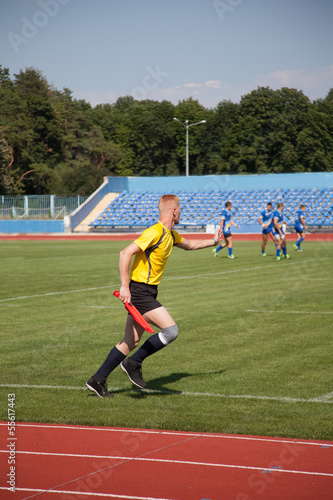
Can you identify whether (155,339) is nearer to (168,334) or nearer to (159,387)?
(168,334)

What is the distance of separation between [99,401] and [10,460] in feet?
6.46

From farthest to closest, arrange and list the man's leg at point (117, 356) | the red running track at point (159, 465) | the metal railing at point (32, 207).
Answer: the metal railing at point (32, 207) → the man's leg at point (117, 356) → the red running track at point (159, 465)

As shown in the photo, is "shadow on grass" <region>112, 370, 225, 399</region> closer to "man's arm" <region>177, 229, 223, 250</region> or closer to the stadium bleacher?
"man's arm" <region>177, 229, 223, 250</region>

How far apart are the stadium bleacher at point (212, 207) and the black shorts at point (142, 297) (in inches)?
1836

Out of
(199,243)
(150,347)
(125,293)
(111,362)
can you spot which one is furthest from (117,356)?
(199,243)

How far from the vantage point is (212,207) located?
58375mm

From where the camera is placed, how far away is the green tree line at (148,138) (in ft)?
254

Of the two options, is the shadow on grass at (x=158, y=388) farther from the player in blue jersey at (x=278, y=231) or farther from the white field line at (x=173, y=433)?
the player in blue jersey at (x=278, y=231)

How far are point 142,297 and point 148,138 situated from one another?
80954 mm

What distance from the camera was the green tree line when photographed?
254 feet

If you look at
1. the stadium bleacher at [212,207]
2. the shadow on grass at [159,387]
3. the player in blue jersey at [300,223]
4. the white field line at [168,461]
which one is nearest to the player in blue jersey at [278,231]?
the player in blue jersey at [300,223]

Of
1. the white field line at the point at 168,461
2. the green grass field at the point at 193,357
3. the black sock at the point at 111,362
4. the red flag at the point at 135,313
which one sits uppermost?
the red flag at the point at 135,313

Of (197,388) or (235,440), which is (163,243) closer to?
(197,388)

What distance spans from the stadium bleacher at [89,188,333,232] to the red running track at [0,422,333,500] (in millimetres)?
48089
